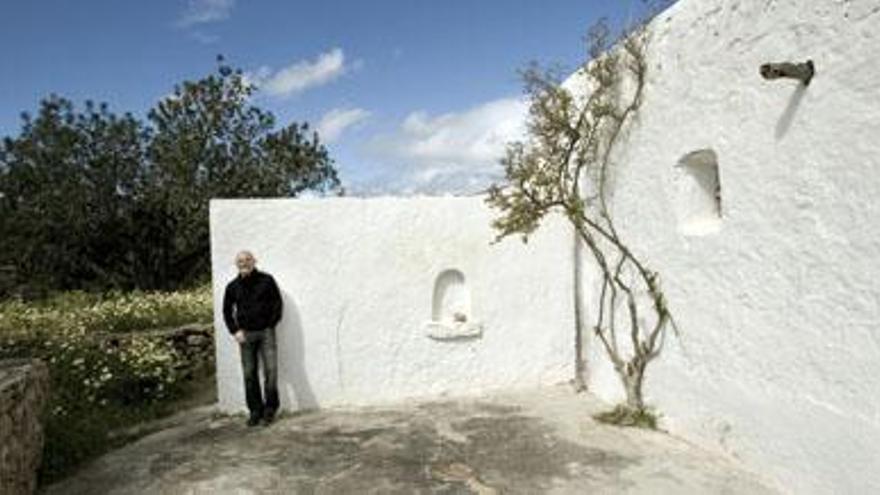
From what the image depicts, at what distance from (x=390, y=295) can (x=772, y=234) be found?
4720 millimetres

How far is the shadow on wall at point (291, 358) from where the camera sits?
397 inches

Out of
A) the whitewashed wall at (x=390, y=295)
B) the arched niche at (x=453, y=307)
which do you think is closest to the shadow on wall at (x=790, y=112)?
the whitewashed wall at (x=390, y=295)

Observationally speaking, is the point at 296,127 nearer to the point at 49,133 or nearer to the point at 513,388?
the point at 49,133

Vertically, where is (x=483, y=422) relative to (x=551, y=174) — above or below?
below

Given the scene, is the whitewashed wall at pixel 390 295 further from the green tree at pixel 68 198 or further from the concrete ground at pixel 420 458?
the green tree at pixel 68 198

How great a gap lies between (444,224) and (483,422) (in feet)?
8.07

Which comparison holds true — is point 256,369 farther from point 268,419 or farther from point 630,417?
point 630,417

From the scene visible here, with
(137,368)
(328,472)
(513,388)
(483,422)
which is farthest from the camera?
(137,368)

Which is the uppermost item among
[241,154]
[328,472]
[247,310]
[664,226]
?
[241,154]

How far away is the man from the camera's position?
9.58m

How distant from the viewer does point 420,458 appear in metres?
8.02

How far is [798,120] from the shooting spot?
6.44 m

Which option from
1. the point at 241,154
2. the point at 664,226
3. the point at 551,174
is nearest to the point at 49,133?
the point at 241,154

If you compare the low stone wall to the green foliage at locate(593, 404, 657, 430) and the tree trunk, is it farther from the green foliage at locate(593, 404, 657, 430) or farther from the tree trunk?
the tree trunk
